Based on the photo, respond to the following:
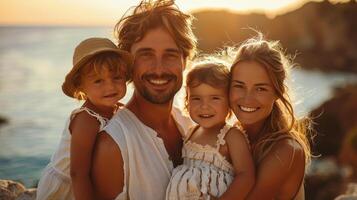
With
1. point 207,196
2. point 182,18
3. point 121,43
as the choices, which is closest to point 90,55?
point 121,43

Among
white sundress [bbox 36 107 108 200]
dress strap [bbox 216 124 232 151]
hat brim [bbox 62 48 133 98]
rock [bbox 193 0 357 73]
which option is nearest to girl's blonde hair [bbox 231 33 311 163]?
dress strap [bbox 216 124 232 151]

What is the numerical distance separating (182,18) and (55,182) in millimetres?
1716

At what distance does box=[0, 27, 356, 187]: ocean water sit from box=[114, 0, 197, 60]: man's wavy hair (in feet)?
1.66

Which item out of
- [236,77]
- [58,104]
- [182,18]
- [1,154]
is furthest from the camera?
[58,104]

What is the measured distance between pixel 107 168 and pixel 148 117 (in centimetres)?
70

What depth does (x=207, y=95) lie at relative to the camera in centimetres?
450

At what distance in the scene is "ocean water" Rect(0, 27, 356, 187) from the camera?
52.5ft

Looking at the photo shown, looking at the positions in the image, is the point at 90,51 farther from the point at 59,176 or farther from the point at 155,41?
the point at 59,176

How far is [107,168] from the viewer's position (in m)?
4.25

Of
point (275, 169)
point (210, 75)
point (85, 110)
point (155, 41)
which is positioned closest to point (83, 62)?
point (85, 110)

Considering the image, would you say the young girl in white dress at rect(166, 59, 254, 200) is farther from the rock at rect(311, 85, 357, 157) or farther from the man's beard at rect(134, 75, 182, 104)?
the rock at rect(311, 85, 357, 157)

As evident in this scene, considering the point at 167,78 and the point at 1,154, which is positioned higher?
the point at 167,78

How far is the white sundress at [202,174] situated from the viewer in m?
4.29

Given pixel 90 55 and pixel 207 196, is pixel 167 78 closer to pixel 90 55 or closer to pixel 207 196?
pixel 90 55
